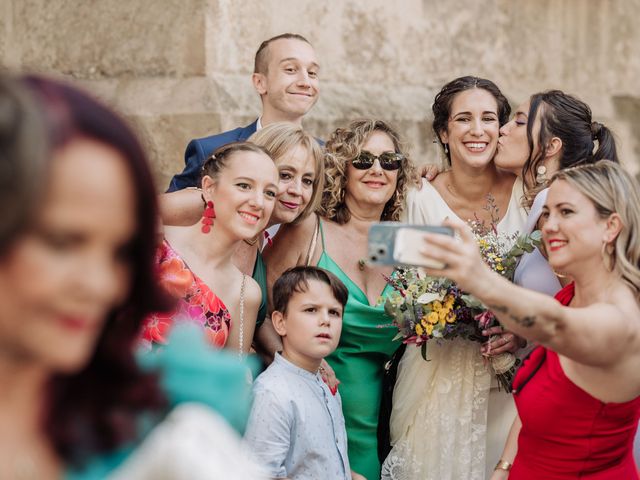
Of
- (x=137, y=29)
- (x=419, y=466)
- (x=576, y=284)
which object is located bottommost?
(x=419, y=466)

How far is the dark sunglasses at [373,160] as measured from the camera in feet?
14.3

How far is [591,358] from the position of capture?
2.71 m

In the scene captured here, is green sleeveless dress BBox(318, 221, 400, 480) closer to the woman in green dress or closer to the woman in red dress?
the woman in green dress

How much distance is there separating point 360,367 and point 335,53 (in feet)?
9.01

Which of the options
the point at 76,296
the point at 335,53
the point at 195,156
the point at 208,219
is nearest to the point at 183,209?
the point at 208,219

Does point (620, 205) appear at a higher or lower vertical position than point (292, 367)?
higher

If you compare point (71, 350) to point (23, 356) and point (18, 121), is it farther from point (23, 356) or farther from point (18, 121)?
point (18, 121)

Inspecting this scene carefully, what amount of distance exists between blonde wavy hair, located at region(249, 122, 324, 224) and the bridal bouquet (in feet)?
1.61

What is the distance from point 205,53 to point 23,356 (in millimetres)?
4716

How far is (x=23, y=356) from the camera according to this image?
1.13 metres

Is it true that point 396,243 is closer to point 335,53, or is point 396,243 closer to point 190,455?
point 190,455

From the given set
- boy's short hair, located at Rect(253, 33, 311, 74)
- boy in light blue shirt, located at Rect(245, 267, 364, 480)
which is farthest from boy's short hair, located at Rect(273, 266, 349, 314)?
boy's short hair, located at Rect(253, 33, 311, 74)

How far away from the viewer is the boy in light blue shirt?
354 centimetres

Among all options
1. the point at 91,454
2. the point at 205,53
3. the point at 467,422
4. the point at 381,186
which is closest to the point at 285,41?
the point at 205,53
